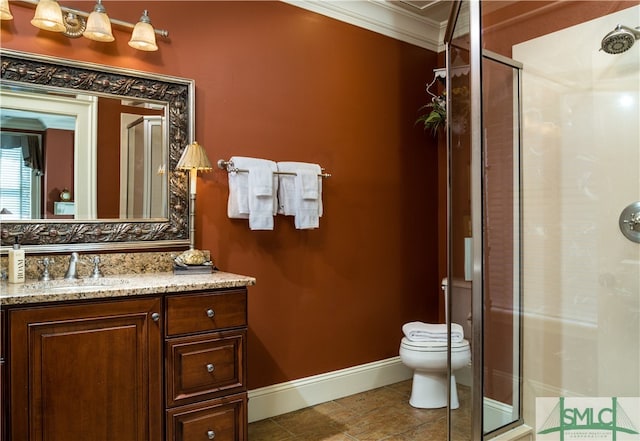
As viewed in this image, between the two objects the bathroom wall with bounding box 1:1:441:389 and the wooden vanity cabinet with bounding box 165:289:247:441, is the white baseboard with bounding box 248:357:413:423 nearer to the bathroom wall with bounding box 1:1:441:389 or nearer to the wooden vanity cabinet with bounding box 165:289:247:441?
the bathroom wall with bounding box 1:1:441:389

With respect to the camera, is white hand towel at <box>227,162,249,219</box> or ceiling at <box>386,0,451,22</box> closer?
white hand towel at <box>227,162,249,219</box>

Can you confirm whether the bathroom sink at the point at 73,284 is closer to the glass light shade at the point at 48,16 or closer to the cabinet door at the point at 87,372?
the cabinet door at the point at 87,372

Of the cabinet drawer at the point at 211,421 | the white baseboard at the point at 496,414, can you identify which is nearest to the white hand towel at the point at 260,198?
the cabinet drawer at the point at 211,421

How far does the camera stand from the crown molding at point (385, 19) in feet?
9.62

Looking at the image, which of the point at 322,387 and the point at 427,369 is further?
the point at 322,387

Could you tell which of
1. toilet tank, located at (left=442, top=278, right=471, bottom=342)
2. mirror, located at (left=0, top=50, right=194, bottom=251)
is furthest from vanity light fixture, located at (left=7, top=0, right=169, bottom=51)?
toilet tank, located at (left=442, top=278, right=471, bottom=342)

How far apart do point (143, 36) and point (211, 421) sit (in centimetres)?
176

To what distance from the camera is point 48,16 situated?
191cm

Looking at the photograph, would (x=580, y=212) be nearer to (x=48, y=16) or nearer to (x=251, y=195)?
(x=251, y=195)

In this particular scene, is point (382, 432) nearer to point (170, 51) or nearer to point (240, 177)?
point (240, 177)

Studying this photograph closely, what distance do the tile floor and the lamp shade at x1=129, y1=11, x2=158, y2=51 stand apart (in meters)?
2.02

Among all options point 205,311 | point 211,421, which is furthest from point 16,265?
point 211,421

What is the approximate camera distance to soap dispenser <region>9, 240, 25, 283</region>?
6.11ft

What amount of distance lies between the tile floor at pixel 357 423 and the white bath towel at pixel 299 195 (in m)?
1.10
